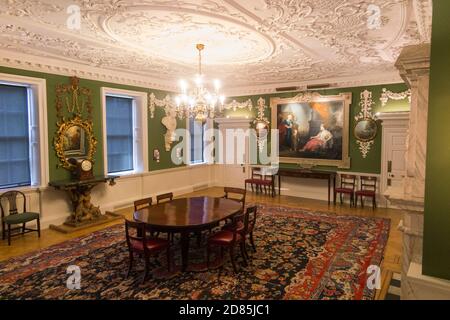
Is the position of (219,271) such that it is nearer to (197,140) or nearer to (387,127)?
(387,127)

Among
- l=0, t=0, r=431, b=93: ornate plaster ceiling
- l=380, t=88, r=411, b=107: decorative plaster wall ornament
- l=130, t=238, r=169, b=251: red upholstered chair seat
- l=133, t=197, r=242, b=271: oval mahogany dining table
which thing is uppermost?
l=0, t=0, r=431, b=93: ornate plaster ceiling

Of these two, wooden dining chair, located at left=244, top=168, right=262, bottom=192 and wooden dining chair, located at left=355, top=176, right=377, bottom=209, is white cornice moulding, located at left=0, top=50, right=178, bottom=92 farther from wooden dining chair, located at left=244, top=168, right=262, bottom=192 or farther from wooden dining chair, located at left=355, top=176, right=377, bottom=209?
wooden dining chair, located at left=355, top=176, right=377, bottom=209

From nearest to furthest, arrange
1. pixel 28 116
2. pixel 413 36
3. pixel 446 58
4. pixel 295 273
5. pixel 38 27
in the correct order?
pixel 446 58 < pixel 295 273 < pixel 38 27 < pixel 413 36 < pixel 28 116

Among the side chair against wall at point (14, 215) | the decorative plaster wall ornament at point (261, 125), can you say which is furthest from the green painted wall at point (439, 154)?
the decorative plaster wall ornament at point (261, 125)

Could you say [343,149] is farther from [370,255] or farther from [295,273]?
[295,273]

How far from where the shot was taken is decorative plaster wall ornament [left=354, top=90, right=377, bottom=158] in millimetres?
7577

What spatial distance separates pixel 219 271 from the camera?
155 inches

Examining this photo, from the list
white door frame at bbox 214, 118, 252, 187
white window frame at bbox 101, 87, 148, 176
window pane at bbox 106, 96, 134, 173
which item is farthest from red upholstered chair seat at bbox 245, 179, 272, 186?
window pane at bbox 106, 96, 134, 173

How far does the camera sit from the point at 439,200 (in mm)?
2158

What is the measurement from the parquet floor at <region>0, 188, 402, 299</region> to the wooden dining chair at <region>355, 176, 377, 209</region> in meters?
0.29

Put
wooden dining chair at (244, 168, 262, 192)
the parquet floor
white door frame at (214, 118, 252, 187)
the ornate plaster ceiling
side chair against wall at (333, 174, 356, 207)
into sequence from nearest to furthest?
the ornate plaster ceiling, the parquet floor, side chair against wall at (333, 174, 356, 207), wooden dining chair at (244, 168, 262, 192), white door frame at (214, 118, 252, 187)
